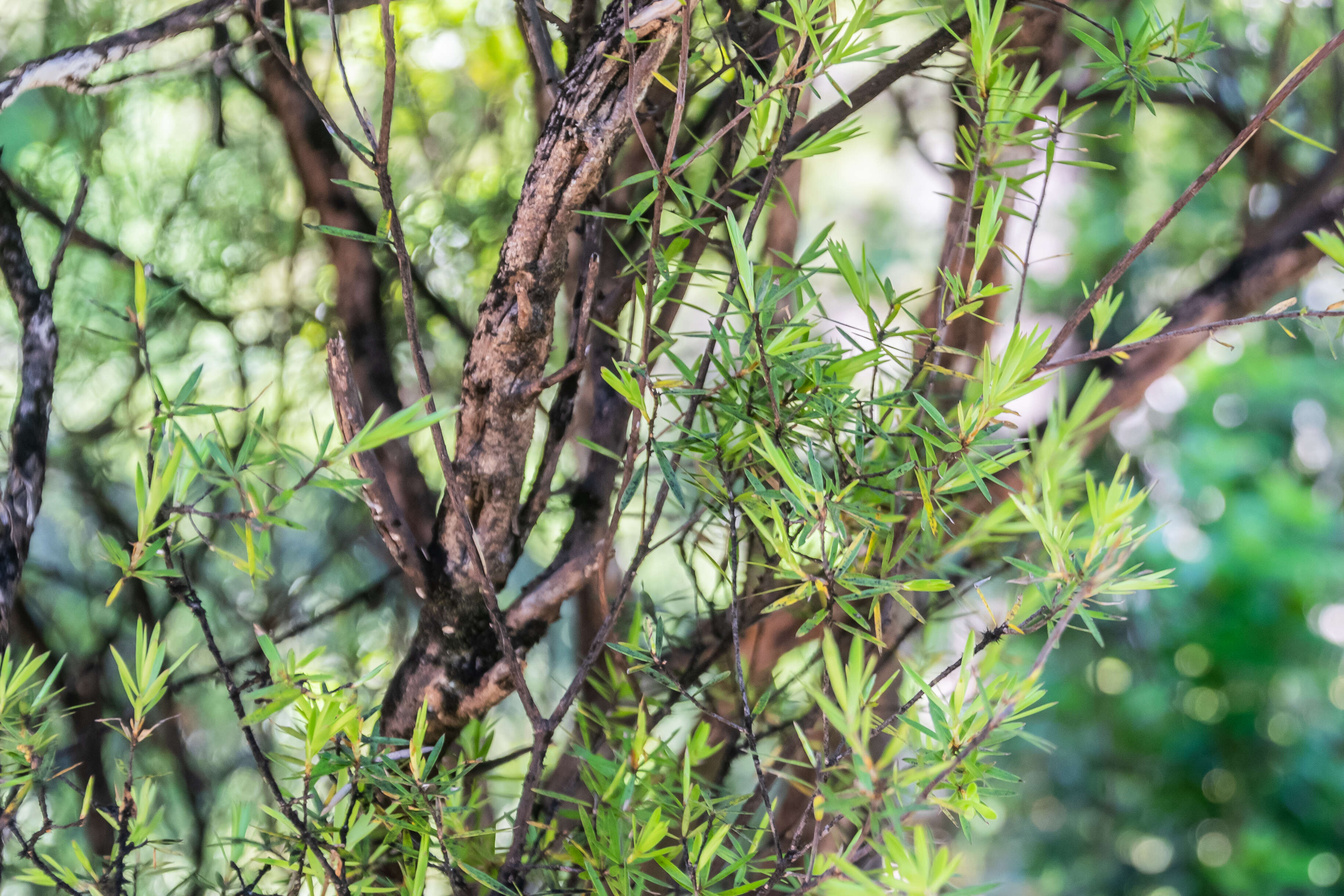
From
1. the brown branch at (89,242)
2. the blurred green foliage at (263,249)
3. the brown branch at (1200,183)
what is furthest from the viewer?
the blurred green foliage at (263,249)

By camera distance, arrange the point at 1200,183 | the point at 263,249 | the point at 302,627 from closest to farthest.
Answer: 1. the point at 1200,183
2. the point at 302,627
3. the point at 263,249

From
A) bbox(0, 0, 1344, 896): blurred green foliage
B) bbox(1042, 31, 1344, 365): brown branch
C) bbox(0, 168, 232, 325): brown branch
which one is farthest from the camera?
A: bbox(0, 0, 1344, 896): blurred green foliage

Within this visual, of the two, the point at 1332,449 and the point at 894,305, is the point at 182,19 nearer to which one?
the point at 894,305

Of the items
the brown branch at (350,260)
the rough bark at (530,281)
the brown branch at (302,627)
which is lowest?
the brown branch at (302,627)

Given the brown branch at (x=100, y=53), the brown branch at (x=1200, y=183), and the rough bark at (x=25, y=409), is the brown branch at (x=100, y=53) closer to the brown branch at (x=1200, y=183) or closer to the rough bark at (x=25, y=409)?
the rough bark at (x=25, y=409)

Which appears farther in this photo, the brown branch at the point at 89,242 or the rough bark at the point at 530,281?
the brown branch at the point at 89,242

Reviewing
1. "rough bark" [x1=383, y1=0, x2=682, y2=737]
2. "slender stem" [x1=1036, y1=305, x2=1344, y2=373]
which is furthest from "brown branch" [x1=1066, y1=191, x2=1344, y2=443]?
"rough bark" [x1=383, y1=0, x2=682, y2=737]

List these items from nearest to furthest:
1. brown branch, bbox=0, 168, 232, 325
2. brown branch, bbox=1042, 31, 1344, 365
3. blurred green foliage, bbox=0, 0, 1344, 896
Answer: brown branch, bbox=1042, 31, 1344, 365
brown branch, bbox=0, 168, 232, 325
blurred green foliage, bbox=0, 0, 1344, 896

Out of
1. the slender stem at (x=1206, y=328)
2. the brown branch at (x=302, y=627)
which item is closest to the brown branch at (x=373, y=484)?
the brown branch at (x=302, y=627)

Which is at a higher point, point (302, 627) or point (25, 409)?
point (25, 409)

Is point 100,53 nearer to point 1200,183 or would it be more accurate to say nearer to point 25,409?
point 25,409

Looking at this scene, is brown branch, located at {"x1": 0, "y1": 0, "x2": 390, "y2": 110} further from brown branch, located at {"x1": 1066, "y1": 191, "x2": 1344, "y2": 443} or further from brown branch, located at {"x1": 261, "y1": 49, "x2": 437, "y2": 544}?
brown branch, located at {"x1": 1066, "y1": 191, "x2": 1344, "y2": 443}

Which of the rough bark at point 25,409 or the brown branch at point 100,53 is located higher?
the brown branch at point 100,53

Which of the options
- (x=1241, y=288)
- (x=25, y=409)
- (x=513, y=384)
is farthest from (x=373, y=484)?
(x=1241, y=288)
